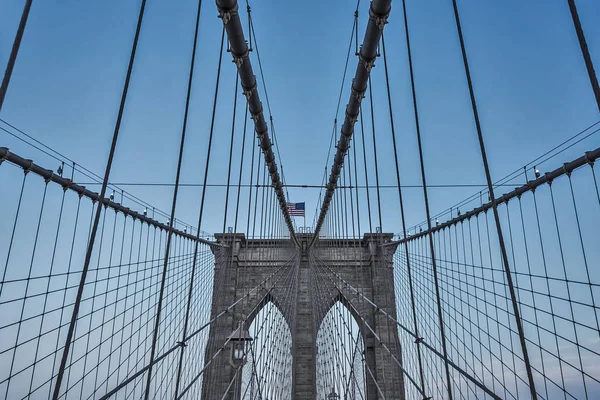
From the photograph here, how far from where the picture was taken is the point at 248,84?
4887 mm

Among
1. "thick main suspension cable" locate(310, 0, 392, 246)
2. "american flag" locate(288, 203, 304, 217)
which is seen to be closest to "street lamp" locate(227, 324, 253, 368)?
"thick main suspension cable" locate(310, 0, 392, 246)

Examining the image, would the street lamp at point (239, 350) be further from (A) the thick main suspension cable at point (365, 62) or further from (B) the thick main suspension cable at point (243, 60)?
(A) the thick main suspension cable at point (365, 62)

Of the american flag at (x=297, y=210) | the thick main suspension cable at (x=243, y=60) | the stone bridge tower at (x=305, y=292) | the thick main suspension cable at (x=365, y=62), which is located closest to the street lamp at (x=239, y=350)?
the thick main suspension cable at (x=243, y=60)

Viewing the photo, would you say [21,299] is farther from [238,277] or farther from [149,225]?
[238,277]

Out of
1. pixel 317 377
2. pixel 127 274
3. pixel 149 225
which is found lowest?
pixel 317 377

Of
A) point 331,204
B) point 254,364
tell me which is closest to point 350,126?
point 254,364

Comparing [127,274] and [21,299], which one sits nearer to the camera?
[21,299]

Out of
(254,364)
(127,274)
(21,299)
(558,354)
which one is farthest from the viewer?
(127,274)

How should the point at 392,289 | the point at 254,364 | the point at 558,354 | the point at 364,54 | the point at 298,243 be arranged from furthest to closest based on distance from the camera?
the point at 298,243 → the point at 392,289 → the point at 254,364 → the point at 558,354 → the point at 364,54

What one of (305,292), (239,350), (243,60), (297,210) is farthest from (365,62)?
(297,210)

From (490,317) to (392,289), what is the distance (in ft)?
24.8

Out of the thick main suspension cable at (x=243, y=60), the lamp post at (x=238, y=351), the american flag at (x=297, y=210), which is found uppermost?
the american flag at (x=297, y=210)

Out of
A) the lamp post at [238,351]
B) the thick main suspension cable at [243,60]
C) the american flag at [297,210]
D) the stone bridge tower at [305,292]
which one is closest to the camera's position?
the thick main suspension cable at [243,60]

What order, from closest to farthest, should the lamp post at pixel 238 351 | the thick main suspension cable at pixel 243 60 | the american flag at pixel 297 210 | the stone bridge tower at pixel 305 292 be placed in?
1. the thick main suspension cable at pixel 243 60
2. the lamp post at pixel 238 351
3. the stone bridge tower at pixel 305 292
4. the american flag at pixel 297 210
